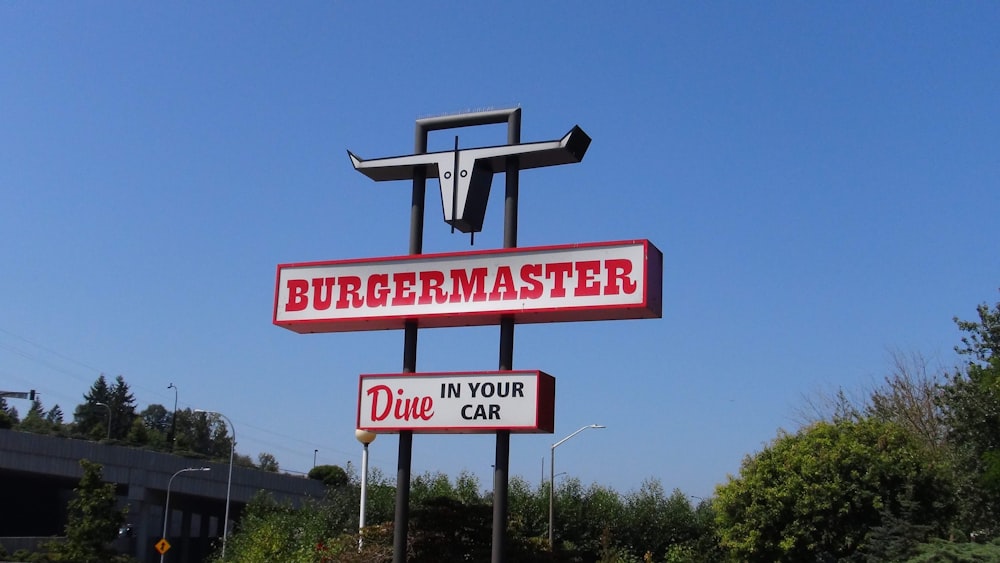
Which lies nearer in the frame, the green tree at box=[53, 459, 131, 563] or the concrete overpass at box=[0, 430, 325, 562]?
the green tree at box=[53, 459, 131, 563]

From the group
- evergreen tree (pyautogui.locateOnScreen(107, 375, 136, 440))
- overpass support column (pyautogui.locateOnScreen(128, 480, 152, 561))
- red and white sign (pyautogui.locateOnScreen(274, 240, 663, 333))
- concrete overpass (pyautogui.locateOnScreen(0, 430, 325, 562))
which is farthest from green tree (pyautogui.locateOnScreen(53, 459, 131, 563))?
evergreen tree (pyautogui.locateOnScreen(107, 375, 136, 440))

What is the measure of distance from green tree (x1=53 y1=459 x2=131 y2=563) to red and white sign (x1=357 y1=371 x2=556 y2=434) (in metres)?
40.8

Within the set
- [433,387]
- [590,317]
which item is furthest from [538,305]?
[433,387]

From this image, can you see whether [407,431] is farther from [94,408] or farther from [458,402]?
[94,408]

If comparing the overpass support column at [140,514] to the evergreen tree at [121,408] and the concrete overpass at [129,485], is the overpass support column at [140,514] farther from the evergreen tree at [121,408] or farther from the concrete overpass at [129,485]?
the evergreen tree at [121,408]

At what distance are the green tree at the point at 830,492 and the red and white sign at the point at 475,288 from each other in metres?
12.2

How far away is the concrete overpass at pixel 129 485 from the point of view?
209 ft

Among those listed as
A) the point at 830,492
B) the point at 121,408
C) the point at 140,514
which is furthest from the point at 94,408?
the point at 830,492

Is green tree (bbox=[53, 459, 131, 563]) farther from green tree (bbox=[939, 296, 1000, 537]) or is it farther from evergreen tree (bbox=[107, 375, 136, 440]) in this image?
evergreen tree (bbox=[107, 375, 136, 440])

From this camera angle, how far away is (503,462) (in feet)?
55.3

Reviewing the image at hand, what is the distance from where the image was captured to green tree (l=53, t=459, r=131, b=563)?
52.3 meters

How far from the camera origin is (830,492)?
26344 mm

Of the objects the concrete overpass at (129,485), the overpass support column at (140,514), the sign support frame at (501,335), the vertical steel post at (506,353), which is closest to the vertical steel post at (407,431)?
the sign support frame at (501,335)

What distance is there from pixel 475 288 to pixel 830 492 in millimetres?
13953
